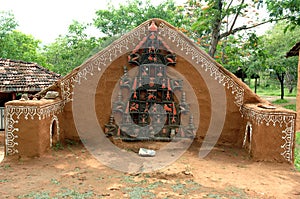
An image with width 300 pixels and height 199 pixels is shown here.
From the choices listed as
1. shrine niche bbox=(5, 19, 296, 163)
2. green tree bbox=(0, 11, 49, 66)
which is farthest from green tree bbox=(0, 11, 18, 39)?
shrine niche bbox=(5, 19, 296, 163)

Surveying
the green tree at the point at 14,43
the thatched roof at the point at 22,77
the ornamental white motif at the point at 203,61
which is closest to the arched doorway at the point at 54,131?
the ornamental white motif at the point at 203,61

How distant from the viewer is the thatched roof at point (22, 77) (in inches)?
439

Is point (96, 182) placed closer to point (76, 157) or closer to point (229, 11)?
point (76, 157)

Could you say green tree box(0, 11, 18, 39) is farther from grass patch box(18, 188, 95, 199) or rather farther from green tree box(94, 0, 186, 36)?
grass patch box(18, 188, 95, 199)

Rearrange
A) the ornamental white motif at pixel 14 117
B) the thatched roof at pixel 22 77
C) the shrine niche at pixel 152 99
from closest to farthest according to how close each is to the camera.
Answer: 1. the ornamental white motif at pixel 14 117
2. the shrine niche at pixel 152 99
3. the thatched roof at pixel 22 77

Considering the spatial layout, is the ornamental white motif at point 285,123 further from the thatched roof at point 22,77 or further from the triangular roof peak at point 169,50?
the thatched roof at point 22,77

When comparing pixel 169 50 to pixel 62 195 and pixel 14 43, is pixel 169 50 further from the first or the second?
pixel 14 43

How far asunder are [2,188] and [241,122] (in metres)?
6.38

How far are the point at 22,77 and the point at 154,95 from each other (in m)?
A: 6.91

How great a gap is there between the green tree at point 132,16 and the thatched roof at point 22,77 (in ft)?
20.2

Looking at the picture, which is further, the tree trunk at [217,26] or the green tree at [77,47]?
the green tree at [77,47]

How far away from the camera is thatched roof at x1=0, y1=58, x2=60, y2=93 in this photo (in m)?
11.1

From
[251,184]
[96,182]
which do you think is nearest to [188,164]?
[251,184]

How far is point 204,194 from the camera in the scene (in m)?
5.00
